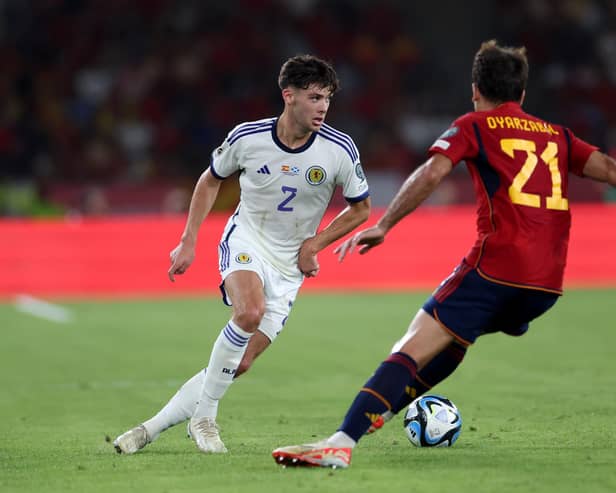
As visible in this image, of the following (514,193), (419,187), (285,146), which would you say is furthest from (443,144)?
(285,146)

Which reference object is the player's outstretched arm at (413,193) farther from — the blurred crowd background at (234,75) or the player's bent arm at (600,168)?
the blurred crowd background at (234,75)

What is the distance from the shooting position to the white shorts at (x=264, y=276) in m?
6.23

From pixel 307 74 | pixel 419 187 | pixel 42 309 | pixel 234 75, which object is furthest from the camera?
pixel 234 75

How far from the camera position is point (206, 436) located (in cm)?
600

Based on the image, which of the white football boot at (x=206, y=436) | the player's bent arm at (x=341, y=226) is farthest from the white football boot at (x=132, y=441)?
the player's bent arm at (x=341, y=226)

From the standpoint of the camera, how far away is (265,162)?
6281 millimetres

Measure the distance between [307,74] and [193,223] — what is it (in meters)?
1.08

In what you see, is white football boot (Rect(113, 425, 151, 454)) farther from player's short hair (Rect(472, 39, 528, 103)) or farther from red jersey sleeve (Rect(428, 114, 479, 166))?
player's short hair (Rect(472, 39, 528, 103))

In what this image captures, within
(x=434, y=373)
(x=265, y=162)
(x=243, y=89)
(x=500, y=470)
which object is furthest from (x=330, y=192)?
(x=243, y=89)

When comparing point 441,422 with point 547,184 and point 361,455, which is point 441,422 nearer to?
point 361,455

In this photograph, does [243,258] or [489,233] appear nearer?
[489,233]

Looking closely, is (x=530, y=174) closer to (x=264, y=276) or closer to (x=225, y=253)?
(x=264, y=276)

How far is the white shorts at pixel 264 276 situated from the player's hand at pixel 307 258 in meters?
0.10

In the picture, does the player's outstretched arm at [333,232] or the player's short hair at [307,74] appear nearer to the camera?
the player's short hair at [307,74]
